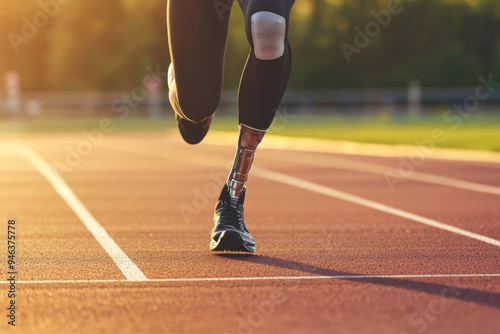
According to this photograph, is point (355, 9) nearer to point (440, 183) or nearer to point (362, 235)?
point (440, 183)

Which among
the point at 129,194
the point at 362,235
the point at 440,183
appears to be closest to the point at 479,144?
the point at 440,183

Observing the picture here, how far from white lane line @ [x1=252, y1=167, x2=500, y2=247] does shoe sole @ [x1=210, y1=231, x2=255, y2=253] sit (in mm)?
1486

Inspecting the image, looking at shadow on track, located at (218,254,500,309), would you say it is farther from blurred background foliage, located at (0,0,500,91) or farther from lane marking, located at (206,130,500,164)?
blurred background foliage, located at (0,0,500,91)

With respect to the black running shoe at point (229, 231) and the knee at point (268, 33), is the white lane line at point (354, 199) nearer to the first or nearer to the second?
the black running shoe at point (229, 231)

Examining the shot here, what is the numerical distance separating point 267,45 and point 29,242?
1892 mm

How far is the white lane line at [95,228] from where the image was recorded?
4590mm

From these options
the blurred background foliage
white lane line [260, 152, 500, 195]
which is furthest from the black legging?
the blurred background foliage

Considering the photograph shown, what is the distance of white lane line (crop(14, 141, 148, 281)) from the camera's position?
4590 mm

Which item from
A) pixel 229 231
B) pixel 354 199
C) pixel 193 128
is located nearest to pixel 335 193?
pixel 354 199

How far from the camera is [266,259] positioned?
5.00m

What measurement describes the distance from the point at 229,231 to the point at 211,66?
1040 millimetres

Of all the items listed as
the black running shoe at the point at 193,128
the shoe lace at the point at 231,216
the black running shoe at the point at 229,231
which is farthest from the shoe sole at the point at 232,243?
the black running shoe at the point at 193,128

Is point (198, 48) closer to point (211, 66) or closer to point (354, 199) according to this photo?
point (211, 66)

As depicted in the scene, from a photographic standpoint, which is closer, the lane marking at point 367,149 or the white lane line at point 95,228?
the white lane line at point 95,228
